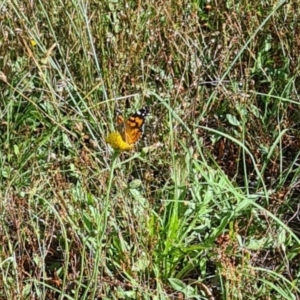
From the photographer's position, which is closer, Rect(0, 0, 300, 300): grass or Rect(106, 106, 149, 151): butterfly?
Rect(106, 106, 149, 151): butterfly

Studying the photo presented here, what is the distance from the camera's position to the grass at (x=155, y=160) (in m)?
1.89

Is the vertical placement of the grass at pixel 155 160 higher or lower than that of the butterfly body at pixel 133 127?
lower

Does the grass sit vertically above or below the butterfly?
below

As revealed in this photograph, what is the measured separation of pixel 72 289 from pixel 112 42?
3.01ft

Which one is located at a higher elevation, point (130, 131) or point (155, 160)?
point (130, 131)

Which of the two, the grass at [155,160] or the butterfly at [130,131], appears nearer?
the butterfly at [130,131]

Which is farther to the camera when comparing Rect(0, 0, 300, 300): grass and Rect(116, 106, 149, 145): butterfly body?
Rect(0, 0, 300, 300): grass

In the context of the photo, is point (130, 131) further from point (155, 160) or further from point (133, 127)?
point (155, 160)

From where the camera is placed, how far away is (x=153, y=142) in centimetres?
227

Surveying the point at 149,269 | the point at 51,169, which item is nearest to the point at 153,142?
the point at 51,169

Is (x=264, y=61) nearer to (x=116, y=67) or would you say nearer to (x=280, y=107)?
(x=280, y=107)

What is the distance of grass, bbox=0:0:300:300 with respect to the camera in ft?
6.22

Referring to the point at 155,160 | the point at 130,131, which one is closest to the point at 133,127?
the point at 130,131

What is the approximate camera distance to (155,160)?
2252mm
